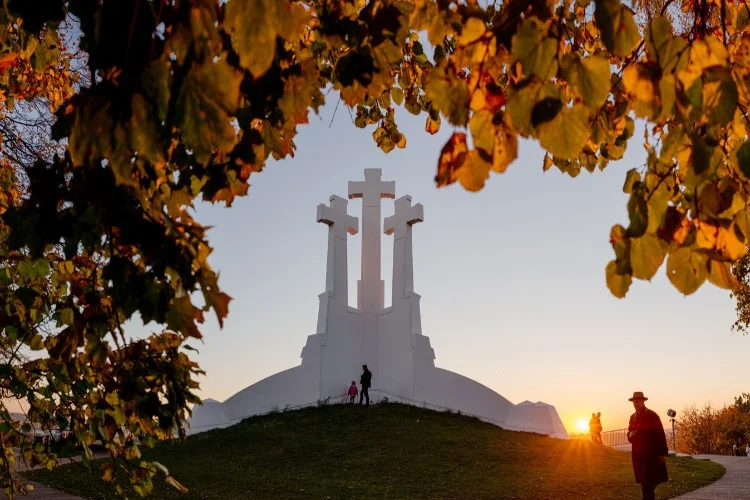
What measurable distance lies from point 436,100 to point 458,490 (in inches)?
507

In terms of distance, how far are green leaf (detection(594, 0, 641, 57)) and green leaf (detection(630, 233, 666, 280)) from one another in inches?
22.1

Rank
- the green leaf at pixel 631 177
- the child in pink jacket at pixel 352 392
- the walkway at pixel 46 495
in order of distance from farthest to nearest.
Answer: the child in pink jacket at pixel 352 392
the walkway at pixel 46 495
the green leaf at pixel 631 177

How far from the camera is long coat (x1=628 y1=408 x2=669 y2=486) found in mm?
10094

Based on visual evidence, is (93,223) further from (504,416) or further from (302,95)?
(504,416)

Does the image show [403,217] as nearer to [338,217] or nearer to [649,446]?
[338,217]

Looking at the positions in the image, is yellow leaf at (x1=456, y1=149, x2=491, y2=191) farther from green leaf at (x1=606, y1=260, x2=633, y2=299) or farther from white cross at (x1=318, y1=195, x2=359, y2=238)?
white cross at (x1=318, y1=195, x2=359, y2=238)

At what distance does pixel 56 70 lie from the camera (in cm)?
809

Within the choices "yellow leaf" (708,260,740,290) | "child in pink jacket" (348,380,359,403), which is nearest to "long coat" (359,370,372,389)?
"child in pink jacket" (348,380,359,403)

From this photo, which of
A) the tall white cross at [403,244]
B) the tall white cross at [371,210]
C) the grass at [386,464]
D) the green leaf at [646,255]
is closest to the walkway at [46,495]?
the grass at [386,464]

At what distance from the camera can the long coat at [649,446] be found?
10094mm

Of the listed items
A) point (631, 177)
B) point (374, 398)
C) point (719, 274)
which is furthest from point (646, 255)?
point (374, 398)

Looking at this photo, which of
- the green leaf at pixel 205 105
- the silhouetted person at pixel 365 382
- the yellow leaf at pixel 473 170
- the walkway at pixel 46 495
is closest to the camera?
the green leaf at pixel 205 105

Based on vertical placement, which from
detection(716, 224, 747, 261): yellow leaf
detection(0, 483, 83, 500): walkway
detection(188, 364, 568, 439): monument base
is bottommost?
detection(0, 483, 83, 500): walkway

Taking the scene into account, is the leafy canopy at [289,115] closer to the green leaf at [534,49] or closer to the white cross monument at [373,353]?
the green leaf at [534,49]
